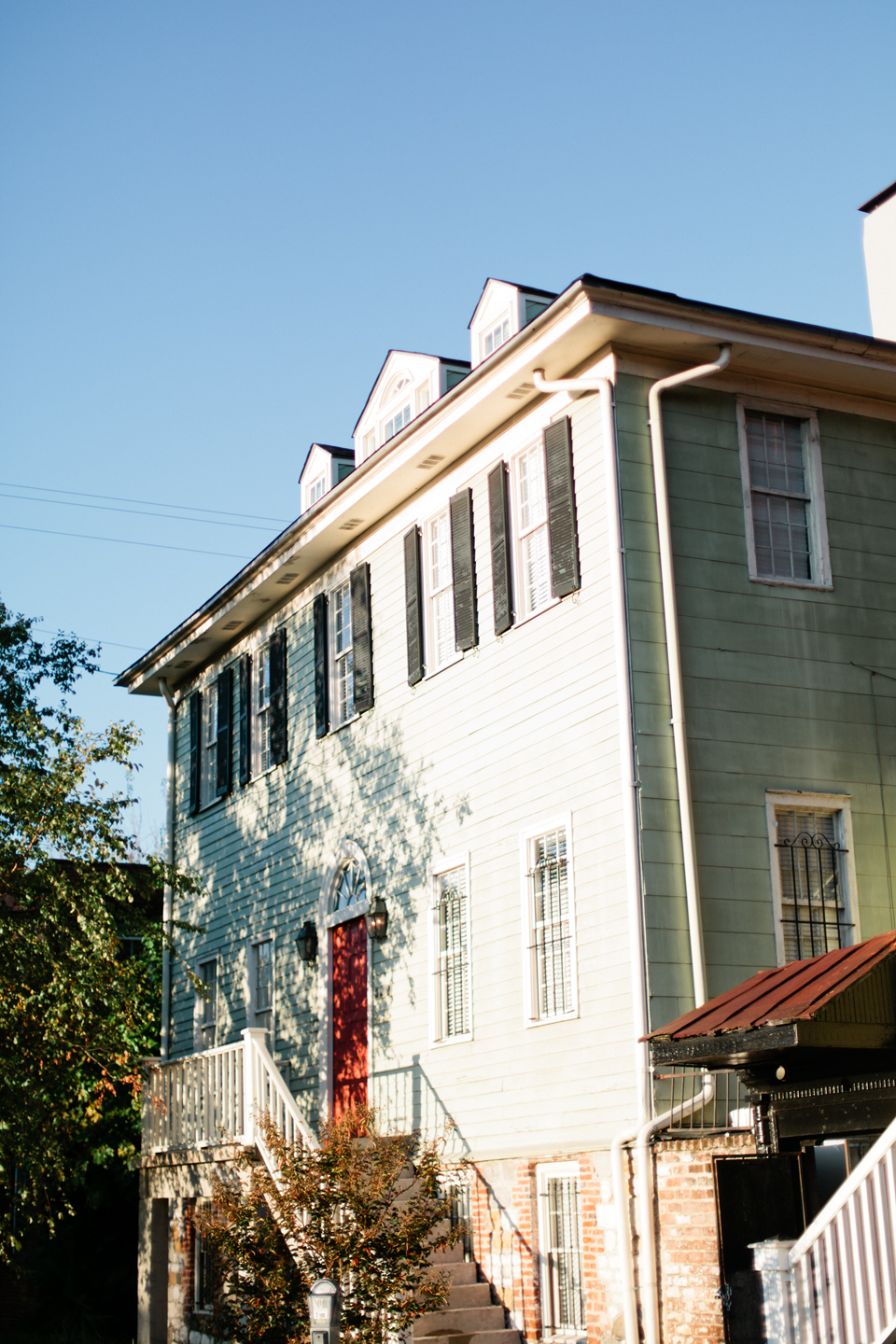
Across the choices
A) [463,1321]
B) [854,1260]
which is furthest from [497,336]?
[854,1260]

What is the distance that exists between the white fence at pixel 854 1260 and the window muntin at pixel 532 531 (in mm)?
6300

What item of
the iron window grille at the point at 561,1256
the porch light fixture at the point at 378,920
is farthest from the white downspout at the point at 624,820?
the porch light fixture at the point at 378,920

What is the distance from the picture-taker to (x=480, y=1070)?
43.9 feet

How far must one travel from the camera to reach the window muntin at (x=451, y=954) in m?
13.9

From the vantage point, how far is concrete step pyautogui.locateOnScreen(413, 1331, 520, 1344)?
38.3 feet

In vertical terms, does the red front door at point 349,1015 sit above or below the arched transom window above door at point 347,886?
below

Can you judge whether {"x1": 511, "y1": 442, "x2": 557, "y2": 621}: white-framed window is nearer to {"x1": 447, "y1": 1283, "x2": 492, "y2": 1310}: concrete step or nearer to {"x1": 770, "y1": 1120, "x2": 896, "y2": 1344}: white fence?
{"x1": 447, "y1": 1283, "x2": 492, "y2": 1310}: concrete step

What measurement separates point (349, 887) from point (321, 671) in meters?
2.54

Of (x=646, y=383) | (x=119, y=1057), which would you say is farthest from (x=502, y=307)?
(x=119, y=1057)

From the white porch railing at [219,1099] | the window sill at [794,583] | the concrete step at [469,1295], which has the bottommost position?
the concrete step at [469,1295]

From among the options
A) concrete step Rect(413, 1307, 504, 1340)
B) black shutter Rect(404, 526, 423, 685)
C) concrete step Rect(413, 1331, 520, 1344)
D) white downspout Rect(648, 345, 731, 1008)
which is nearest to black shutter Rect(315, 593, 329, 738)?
black shutter Rect(404, 526, 423, 685)

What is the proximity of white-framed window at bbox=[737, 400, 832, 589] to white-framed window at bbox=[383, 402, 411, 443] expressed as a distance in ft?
16.5

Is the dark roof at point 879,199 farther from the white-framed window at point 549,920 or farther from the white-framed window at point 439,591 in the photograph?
the white-framed window at point 549,920

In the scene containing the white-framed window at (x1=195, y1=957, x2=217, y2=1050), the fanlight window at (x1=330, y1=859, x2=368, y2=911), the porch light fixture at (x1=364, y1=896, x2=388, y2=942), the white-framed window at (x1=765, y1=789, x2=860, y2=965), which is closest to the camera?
the white-framed window at (x1=765, y1=789, x2=860, y2=965)
